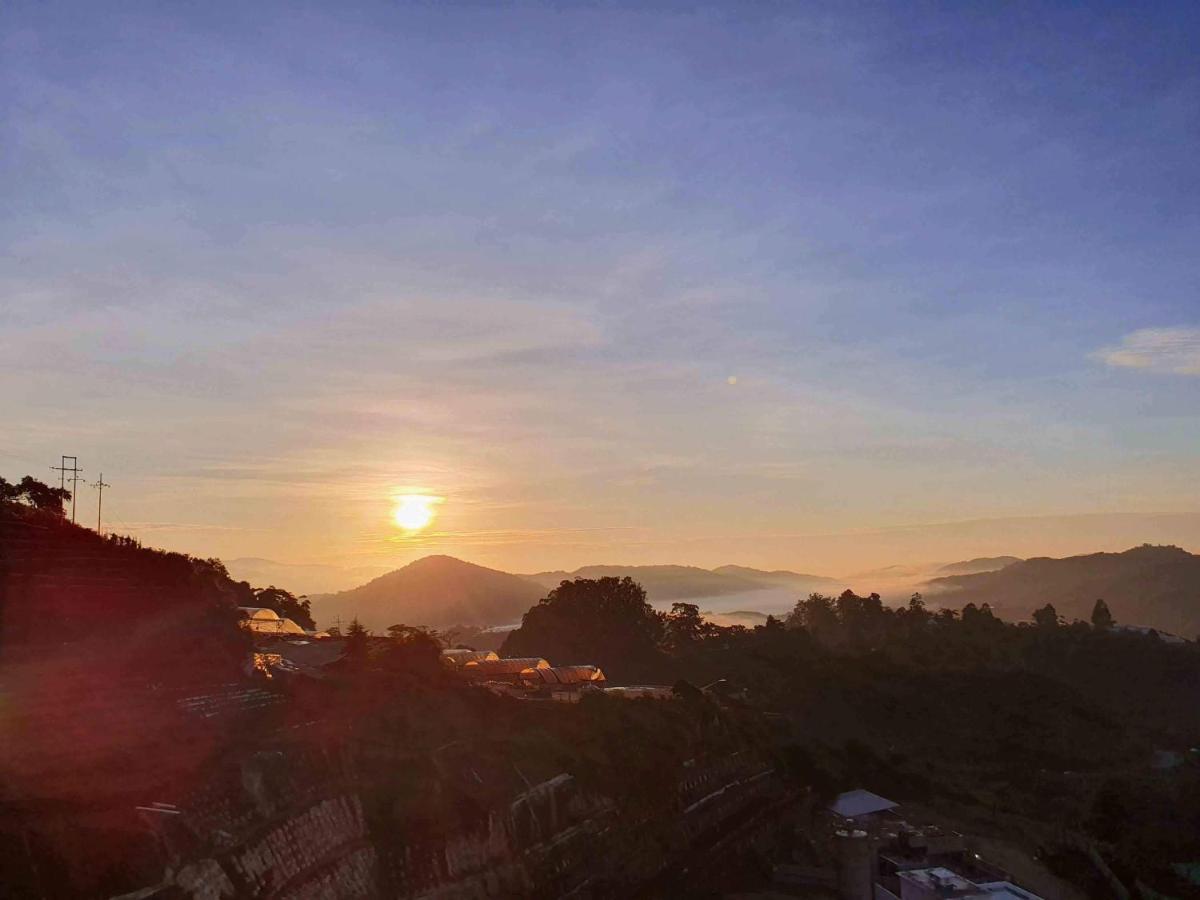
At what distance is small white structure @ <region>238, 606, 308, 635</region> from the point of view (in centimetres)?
3683

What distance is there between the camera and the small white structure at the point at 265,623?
36.8 meters

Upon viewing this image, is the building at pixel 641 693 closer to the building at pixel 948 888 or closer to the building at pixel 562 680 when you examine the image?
the building at pixel 562 680

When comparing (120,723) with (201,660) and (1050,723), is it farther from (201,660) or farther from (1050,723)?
(1050,723)

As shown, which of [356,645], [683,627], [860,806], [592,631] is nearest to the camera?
[356,645]

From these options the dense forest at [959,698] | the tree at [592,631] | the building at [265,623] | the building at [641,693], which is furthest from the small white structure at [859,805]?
the building at [265,623]

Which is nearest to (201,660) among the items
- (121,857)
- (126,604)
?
(126,604)

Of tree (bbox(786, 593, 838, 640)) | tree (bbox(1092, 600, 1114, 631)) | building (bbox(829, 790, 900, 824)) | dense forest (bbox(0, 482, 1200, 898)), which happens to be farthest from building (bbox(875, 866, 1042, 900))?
tree (bbox(1092, 600, 1114, 631))

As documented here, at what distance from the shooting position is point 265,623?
39.1 meters

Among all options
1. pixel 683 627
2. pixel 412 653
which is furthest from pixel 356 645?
pixel 683 627

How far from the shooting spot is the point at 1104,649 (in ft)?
306

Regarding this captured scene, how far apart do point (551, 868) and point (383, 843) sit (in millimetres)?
7144

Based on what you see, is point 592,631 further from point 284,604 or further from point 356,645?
point 356,645

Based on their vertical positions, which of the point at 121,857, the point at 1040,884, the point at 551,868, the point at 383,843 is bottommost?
the point at 1040,884

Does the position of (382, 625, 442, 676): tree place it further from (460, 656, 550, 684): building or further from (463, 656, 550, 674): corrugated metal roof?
(463, 656, 550, 674): corrugated metal roof
